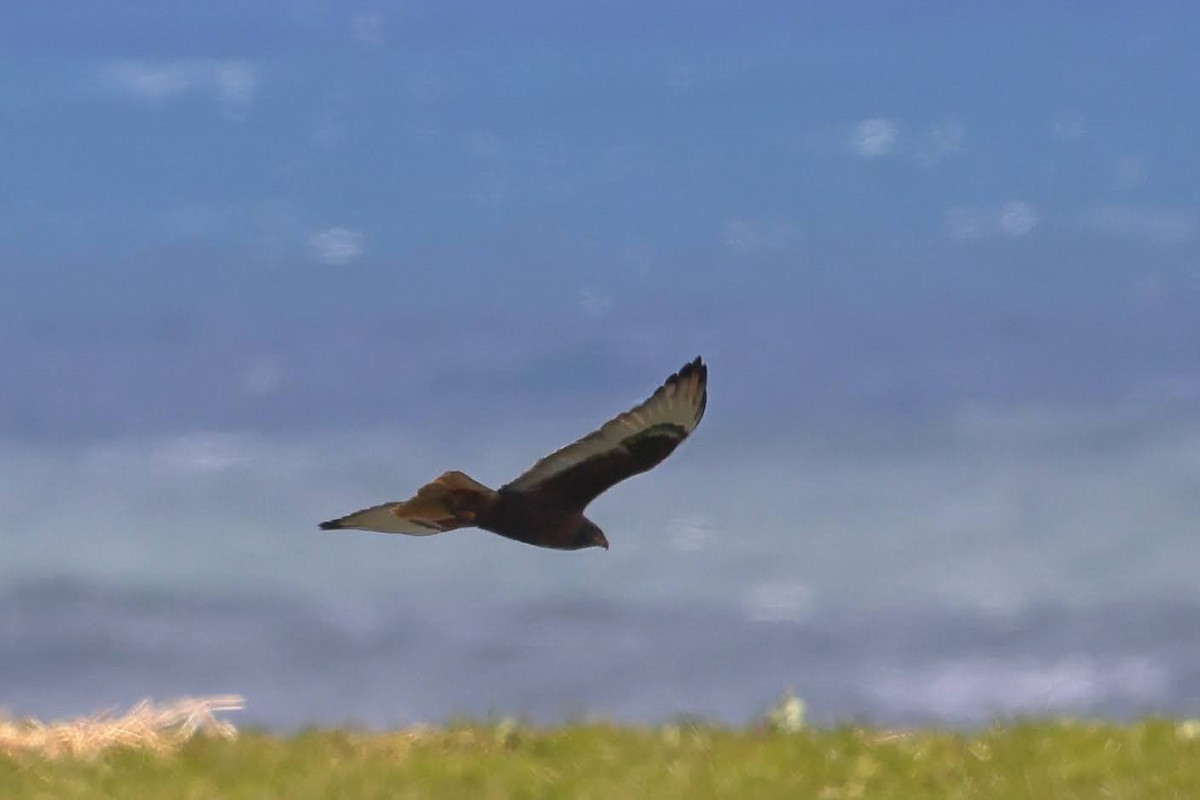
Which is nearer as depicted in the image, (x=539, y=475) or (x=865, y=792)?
(x=865, y=792)

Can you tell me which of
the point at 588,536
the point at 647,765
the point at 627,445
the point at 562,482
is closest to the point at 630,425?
the point at 627,445

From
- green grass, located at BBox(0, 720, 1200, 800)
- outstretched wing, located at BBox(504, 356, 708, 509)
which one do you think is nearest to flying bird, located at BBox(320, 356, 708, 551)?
outstretched wing, located at BBox(504, 356, 708, 509)

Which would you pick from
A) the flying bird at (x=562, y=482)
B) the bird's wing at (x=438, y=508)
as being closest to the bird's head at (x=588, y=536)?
the flying bird at (x=562, y=482)

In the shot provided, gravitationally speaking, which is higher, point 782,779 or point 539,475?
point 539,475

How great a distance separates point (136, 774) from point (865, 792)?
12.7 ft

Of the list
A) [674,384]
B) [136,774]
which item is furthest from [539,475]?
[136,774]

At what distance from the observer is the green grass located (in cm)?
978

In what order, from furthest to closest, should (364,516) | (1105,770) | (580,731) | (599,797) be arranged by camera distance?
(364,516) → (580,731) → (1105,770) → (599,797)

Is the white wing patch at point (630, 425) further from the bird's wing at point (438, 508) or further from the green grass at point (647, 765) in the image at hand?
the green grass at point (647, 765)

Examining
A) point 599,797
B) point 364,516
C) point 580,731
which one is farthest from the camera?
point 364,516

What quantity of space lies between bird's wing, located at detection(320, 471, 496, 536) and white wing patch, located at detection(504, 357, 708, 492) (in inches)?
9.6

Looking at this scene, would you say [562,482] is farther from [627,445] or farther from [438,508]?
[438,508]

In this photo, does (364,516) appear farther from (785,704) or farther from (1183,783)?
(1183,783)

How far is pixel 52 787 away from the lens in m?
10.2
